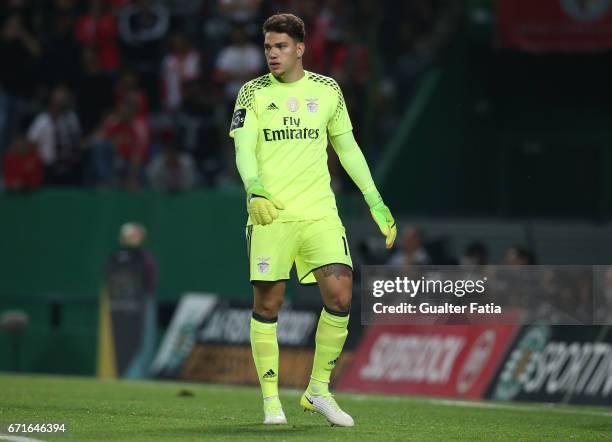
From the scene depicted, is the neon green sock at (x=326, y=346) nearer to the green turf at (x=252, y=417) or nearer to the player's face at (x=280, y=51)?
the green turf at (x=252, y=417)

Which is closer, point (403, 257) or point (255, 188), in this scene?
point (255, 188)

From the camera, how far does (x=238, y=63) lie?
20141 mm

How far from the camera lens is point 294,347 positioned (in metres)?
17.2

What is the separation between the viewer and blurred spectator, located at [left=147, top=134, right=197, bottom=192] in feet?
66.3

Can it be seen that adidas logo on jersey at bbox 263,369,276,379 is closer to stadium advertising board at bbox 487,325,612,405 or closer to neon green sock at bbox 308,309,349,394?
neon green sock at bbox 308,309,349,394

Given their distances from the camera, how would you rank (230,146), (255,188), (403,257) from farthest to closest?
(230,146) < (403,257) < (255,188)

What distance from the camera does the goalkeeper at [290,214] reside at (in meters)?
9.52

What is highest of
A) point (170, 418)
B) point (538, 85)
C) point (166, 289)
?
point (538, 85)

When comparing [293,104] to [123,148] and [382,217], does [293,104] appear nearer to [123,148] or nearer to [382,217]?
[382,217]

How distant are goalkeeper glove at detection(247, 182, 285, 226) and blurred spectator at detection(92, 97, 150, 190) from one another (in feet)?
37.6

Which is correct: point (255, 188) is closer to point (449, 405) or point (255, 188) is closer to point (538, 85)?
point (449, 405)

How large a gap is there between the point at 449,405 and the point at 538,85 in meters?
8.98

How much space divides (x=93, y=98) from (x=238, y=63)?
254 cm

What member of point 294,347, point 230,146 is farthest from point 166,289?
point 294,347
